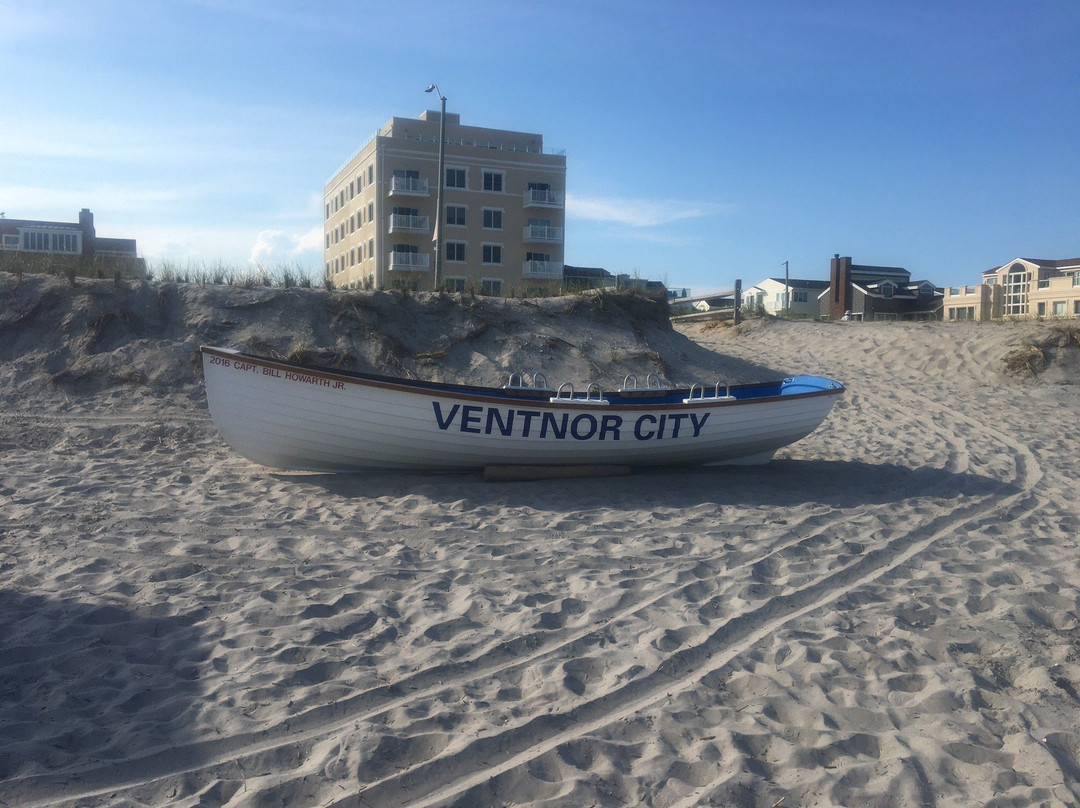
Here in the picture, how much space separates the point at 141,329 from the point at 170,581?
8589 mm

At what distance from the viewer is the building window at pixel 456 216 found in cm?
4919

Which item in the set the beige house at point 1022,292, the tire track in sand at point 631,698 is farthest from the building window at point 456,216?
the tire track in sand at point 631,698

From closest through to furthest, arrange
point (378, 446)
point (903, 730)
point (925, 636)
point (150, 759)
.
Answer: point (150, 759), point (903, 730), point (925, 636), point (378, 446)

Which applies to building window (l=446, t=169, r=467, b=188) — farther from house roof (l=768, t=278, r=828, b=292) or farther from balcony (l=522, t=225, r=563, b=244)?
house roof (l=768, t=278, r=828, b=292)

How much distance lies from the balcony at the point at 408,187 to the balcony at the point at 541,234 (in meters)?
6.59

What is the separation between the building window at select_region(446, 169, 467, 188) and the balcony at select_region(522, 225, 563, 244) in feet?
15.6

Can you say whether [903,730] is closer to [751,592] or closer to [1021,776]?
[1021,776]

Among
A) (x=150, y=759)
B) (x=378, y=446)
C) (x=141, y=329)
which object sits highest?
(x=141, y=329)

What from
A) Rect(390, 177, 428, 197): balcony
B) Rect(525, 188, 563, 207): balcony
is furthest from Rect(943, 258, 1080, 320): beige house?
Rect(390, 177, 428, 197): balcony

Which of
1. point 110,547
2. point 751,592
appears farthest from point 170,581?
point 751,592

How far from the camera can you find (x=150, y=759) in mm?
3045

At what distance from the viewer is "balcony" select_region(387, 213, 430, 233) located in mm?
46719

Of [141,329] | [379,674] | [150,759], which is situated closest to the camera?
[150,759]

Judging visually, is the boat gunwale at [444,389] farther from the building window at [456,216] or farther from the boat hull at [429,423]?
the building window at [456,216]
